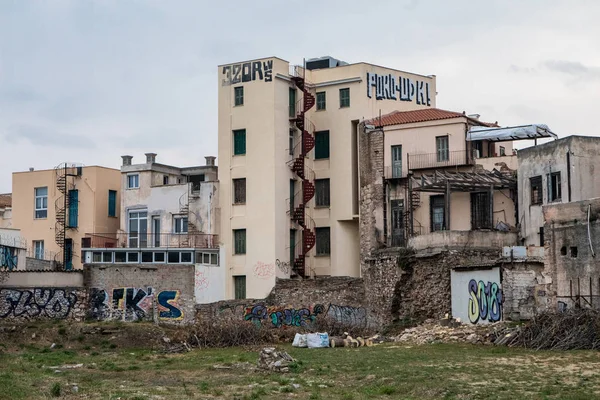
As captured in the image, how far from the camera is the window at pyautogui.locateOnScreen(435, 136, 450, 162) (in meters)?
70.8

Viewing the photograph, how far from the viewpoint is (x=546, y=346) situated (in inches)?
1890

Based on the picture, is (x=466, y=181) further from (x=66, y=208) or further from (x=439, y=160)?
(x=66, y=208)

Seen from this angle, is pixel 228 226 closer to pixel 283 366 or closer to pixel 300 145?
pixel 300 145

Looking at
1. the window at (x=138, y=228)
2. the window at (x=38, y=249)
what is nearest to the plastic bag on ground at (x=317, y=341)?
the window at (x=138, y=228)

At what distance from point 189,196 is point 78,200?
32.3 feet

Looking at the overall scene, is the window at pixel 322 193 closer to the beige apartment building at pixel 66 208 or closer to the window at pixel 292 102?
the window at pixel 292 102

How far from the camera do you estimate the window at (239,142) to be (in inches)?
2976

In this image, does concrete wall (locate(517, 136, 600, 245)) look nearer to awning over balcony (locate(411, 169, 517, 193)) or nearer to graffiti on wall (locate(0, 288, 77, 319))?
awning over balcony (locate(411, 169, 517, 193))

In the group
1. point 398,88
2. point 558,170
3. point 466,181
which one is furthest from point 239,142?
point 558,170

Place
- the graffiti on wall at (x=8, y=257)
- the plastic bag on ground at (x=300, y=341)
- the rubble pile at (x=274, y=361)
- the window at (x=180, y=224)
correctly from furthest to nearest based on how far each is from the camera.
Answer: the window at (x=180, y=224) < the graffiti on wall at (x=8, y=257) < the plastic bag on ground at (x=300, y=341) < the rubble pile at (x=274, y=361)

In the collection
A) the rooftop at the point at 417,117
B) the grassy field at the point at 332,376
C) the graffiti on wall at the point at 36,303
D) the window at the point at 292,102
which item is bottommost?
the grassy field at the point at 332,376

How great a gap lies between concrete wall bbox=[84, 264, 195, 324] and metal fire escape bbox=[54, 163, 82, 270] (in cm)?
913

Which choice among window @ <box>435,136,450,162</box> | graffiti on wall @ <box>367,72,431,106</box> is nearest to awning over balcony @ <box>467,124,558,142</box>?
window @ <box>435,136,450,162</box>

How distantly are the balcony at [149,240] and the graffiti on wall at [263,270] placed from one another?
10.8 ft
